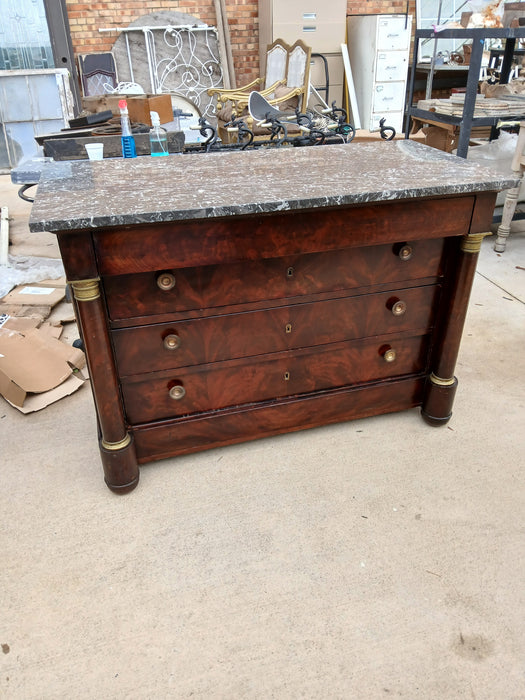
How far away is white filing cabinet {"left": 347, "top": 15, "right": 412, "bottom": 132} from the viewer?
622cm

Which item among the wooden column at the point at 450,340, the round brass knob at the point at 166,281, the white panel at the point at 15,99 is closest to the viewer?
the round brass knob at the point at 166,281

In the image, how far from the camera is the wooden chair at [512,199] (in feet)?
10.9

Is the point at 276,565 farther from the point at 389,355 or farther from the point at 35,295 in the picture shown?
the point at 35,295

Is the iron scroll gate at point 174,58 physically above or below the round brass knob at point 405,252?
above

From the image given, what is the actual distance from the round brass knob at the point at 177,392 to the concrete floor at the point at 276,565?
31 centimetres

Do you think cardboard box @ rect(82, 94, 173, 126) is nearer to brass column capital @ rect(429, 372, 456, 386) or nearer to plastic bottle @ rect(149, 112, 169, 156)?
plastic bottle @ rect(149, 112, 169, 156)

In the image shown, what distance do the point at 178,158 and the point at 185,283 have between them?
768 mm

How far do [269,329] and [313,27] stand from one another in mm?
6163

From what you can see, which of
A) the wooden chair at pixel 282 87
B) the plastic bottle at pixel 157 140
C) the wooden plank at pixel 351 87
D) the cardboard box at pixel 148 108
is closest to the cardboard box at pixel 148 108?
the cardboard box at pixel 148 108

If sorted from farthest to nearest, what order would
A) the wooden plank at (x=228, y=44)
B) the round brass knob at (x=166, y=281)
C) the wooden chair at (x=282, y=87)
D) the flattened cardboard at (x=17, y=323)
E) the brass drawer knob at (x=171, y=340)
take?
the wooden plank at (x=228, y=44) < the wooden chair at (x=282, y=87) < the flattened cardboard at (x=17, y=323) < the brass drawer knob at (x=171, y=340) < the round brass knob at (x=166, y=281)

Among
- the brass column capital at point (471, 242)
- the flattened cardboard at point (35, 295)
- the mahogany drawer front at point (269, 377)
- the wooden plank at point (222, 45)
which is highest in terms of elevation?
the wooden plank at point (222, 45)

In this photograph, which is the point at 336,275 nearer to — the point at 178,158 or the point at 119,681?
the point at 178,158

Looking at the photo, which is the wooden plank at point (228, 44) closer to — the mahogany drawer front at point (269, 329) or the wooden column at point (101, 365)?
the mahogany drawer front at point (269, 329)

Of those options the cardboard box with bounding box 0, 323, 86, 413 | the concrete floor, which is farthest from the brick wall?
the concrete floor
